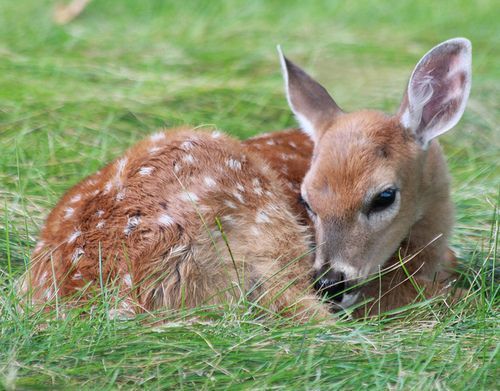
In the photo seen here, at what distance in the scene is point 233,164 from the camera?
13.7ft

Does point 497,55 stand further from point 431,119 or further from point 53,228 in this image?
point 53,228

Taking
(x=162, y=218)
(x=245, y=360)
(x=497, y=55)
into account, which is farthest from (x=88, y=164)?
(x=497, y=55)

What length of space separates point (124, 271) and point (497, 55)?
197 inches

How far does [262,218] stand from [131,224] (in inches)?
22.4

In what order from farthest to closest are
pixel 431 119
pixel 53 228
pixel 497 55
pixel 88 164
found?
pixel 497 55
pixel 88 164
pixel 431 119
pixel 53 228

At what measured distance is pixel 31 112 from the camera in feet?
19.6

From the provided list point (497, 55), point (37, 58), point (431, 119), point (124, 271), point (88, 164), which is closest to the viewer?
point (124, 271)

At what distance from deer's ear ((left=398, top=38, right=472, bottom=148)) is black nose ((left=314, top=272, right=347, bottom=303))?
0.81 meters

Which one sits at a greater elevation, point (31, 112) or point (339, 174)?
point (339, 174)

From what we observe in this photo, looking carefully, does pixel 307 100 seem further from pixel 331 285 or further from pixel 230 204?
pixel 331 285

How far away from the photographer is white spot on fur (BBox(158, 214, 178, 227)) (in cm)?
377

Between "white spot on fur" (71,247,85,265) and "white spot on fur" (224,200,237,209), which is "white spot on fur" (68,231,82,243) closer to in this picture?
"white spot on fur" (71,247,85,265)

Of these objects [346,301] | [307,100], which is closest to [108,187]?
[346,301]

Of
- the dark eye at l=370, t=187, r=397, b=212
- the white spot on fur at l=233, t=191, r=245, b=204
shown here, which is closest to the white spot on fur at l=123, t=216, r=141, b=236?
the white spot on fur at l=233, t=191, r=245, b=204
